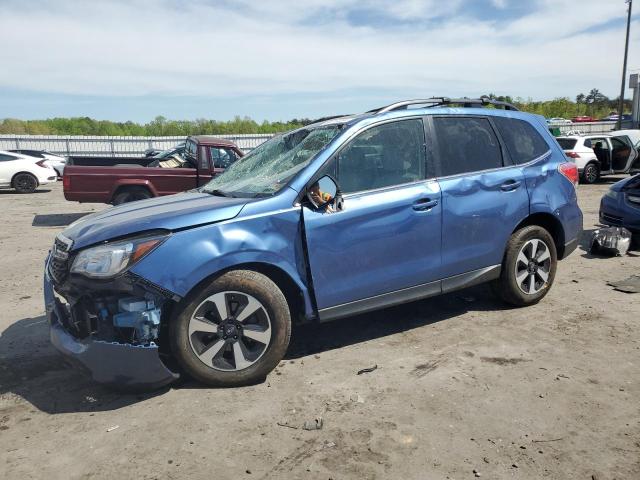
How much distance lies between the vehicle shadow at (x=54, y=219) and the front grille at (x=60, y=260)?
7884 mm

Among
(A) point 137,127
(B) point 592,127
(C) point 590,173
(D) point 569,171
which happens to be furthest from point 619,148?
(A) point 137,127

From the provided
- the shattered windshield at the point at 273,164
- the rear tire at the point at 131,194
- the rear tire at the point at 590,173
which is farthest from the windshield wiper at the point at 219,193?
the rear tire at the point at 590,173

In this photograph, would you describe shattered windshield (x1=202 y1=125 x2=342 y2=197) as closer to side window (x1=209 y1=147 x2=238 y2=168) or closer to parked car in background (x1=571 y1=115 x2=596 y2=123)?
side window (x1=209 y1=147 x2=238 y2=168)

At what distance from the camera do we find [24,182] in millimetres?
18078

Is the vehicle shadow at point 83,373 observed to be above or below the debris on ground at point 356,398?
above

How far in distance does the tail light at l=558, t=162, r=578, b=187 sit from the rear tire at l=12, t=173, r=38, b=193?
57.7 feet

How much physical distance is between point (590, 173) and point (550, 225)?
13.0 metres

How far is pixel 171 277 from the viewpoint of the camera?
3324 millimetres

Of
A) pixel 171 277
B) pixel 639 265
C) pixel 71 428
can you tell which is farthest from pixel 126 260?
pixel 639 265

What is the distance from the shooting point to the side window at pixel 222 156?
11492mm

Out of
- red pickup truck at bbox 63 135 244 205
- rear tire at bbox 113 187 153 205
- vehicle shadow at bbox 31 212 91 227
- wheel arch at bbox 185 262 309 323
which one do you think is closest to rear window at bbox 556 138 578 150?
red pickup truck at bbox 63 135 244 205

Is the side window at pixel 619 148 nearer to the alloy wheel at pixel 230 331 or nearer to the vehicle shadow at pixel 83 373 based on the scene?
the vehicle shadow at pixel 83 373

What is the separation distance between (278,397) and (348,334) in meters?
1.24

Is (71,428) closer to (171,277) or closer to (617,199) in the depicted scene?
(171,277)
